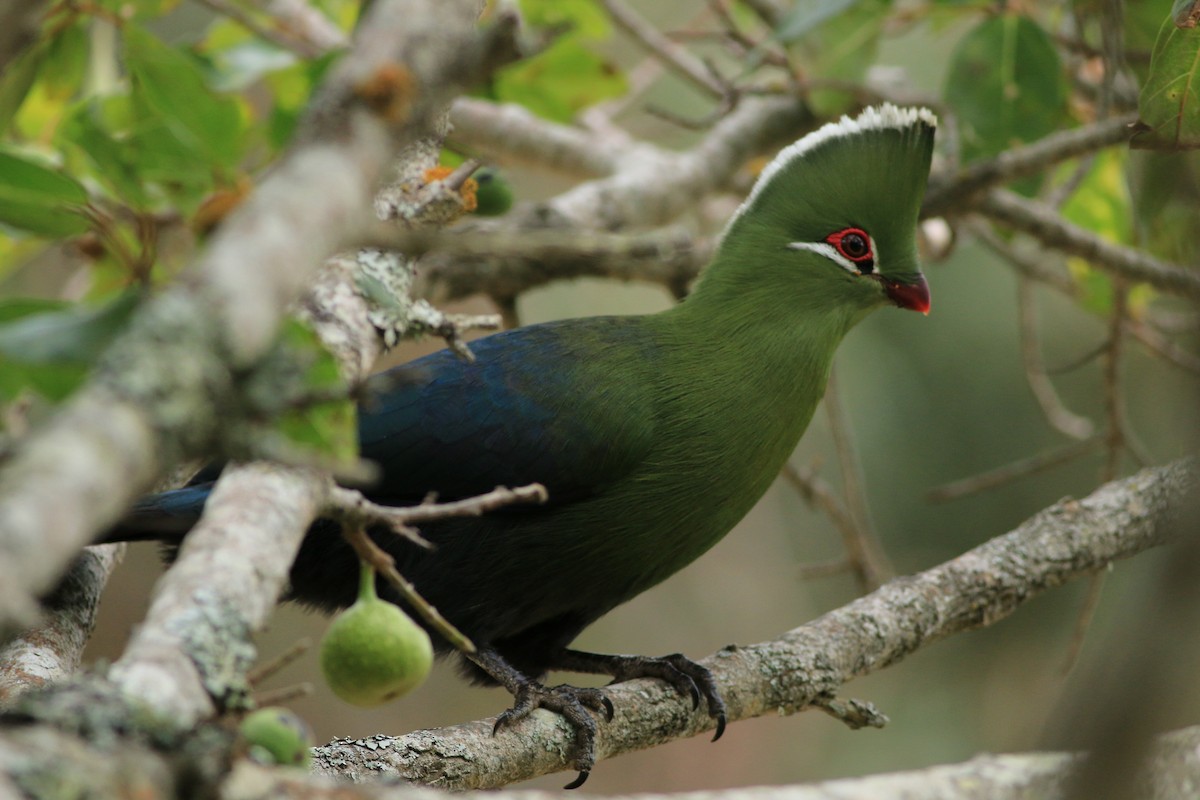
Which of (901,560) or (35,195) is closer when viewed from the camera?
(35,195)

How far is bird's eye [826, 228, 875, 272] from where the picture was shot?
3.28 metres

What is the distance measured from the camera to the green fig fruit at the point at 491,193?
3287mm

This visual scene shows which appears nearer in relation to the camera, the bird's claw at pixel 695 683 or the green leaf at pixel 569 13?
the bird's claw at pixel 695 683

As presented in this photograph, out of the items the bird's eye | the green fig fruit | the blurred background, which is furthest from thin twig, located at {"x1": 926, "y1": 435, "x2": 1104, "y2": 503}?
the blurred background

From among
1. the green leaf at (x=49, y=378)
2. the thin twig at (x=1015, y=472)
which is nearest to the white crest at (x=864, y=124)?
the thin twig at (x=1015, y=472)

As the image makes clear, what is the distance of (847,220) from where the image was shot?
3289 mm

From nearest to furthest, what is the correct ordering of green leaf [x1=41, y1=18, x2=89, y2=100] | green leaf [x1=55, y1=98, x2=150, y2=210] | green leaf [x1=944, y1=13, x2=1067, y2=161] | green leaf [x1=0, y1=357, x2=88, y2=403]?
green leaf [x1=0, y1=357, x2=88, y2=403]
green leaf [x1=55, y1=98, x2=150, y2=210]
green leaf [x1=41, y1=18, x2=89, y2=100]
green leaf [x1=944, y1=13, x2=1067, y2=161]

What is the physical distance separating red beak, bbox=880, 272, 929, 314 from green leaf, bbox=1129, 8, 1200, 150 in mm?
1036

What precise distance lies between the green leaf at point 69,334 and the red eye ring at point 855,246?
237cm

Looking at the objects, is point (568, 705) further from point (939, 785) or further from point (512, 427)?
point (939, 785)

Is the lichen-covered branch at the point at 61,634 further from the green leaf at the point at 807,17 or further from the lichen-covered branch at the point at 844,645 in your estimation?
the green leaf at the point at 807,17

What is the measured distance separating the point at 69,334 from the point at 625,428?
1907 mm

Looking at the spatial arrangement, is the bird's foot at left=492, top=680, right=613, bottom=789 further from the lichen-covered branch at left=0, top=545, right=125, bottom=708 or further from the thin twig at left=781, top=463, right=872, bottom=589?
the thin twig at left=781, top=463, right=872, bottom=589

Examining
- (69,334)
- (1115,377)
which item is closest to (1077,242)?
(1115,377)
